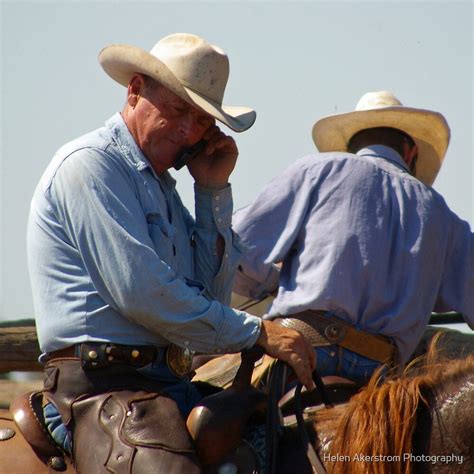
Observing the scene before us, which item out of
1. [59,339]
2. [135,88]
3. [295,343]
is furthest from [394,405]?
[135,88]

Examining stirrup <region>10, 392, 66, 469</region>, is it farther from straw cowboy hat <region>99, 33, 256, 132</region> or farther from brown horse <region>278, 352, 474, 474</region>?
straw cowboy hat <region>99, 33, 256, 132</region>

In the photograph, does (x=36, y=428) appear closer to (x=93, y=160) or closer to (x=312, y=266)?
(x=93, y=160)

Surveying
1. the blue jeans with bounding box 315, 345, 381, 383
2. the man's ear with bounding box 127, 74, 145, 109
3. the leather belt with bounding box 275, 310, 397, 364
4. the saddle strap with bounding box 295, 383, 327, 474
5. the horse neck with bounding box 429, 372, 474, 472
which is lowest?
the blue jeans with bounding box 315, 345, 381, 383

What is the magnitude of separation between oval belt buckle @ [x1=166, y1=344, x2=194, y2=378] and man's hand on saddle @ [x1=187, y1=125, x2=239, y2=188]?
744mm

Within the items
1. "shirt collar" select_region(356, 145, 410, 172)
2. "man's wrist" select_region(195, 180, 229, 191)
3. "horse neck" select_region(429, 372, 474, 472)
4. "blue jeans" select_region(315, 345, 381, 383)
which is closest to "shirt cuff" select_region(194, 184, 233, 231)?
"man's wrist" select_region(195, 180, 229, 191)

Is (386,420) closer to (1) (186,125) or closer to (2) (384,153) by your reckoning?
(1) (186,125)

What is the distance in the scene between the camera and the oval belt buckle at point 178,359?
4273mm

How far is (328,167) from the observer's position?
18.5 feet

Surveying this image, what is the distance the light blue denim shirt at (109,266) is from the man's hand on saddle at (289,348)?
52mm

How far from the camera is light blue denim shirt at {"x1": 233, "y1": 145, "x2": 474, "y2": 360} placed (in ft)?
17.8

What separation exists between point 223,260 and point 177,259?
0.92 feet

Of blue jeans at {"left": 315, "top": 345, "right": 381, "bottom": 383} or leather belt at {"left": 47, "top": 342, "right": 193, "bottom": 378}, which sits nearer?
leather belt at {"left": 47, "top": 342, "right": 193, "bottom": 378}

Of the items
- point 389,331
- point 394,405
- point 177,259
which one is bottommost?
point 389,331

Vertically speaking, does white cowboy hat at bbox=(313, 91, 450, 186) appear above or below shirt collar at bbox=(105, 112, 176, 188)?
below
